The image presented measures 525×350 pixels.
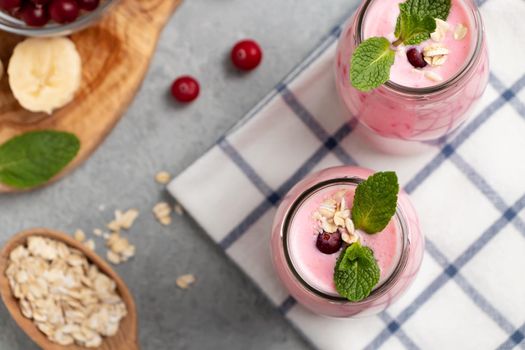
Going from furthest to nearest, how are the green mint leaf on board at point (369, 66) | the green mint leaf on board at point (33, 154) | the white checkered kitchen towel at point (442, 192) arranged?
the green mint leaf on board at point (33, 154)
the white checkered kitchen towel at point (442, 192)
the green mint leaf on board at point (369, 66)

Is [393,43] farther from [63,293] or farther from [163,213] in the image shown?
[63,293]

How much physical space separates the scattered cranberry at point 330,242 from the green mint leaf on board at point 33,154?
0.53 meters

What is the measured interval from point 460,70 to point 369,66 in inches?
4.8

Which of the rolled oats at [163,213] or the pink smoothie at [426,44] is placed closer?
the pink smoothie at [426,44]

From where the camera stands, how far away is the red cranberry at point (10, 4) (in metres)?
1.31

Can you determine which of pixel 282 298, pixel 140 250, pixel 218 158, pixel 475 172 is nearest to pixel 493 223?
pixel 475 172

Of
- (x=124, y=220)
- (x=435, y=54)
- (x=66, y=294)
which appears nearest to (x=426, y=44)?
(x=435, y=54)


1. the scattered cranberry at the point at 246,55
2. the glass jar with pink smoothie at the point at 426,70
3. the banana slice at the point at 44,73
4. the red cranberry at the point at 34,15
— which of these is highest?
the red cranberry at the point at 34,15

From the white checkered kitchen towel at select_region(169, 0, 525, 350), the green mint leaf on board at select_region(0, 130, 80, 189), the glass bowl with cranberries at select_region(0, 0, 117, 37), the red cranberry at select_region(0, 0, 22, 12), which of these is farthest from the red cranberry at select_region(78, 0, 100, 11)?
the white checkered kitchen towel at select_region(169, 0, 525, 350)

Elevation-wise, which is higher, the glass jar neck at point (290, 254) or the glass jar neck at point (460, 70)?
the glass jar neck at point (460, 70)

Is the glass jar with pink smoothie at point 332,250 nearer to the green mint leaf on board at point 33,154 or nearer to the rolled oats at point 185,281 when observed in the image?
the rolled oats at point 185,281

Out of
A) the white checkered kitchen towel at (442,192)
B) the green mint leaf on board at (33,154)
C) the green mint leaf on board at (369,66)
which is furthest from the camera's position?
the green mint leaf on board at (33,154)

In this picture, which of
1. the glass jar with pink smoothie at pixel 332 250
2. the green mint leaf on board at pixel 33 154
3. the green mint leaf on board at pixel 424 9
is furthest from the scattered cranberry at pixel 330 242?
the green mint leaf on board at pixel 33 154

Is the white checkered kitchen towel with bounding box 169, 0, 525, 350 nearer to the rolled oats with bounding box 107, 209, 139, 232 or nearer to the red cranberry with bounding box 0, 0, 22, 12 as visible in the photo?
the rolled oats with bounding box 107, 209, 139, 232
